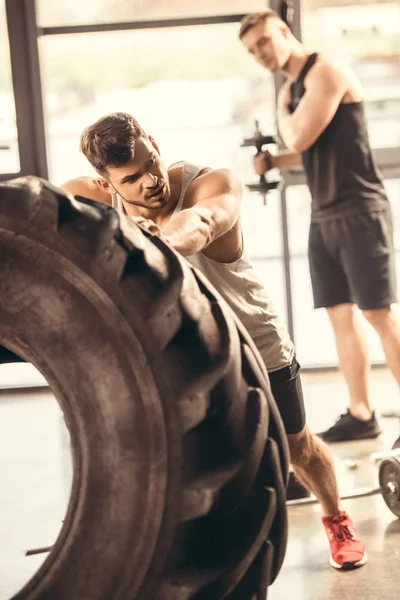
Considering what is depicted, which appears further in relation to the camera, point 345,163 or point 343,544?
point 345,163

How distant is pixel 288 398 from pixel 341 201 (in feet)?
4.53

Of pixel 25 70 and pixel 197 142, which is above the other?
pixel 25 70

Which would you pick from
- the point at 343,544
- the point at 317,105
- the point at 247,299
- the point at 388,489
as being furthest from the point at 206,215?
the point at 317,105

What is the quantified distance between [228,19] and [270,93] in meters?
0.45

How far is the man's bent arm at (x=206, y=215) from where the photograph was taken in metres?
1.44

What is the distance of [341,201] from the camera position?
320 centimetres

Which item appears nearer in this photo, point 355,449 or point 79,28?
point 355,449

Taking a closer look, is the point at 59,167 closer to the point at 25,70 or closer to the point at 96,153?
the point at 25,70

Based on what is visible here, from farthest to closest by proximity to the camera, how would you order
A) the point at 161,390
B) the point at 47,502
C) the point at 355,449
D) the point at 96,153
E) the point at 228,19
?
the point at 228,19 → the point at 355,449 → the point at 47,502 → the point at 96,153 → the point at 161,390

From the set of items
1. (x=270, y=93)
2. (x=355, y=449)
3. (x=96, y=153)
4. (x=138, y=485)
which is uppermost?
(x=270, y=93)

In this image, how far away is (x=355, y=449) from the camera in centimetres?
320

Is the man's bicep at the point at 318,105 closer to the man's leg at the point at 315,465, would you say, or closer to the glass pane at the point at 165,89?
the man's leg at the point at 315,465

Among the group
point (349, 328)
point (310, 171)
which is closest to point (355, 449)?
point (349, 328)

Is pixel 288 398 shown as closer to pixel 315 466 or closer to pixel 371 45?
pixel 315 466
